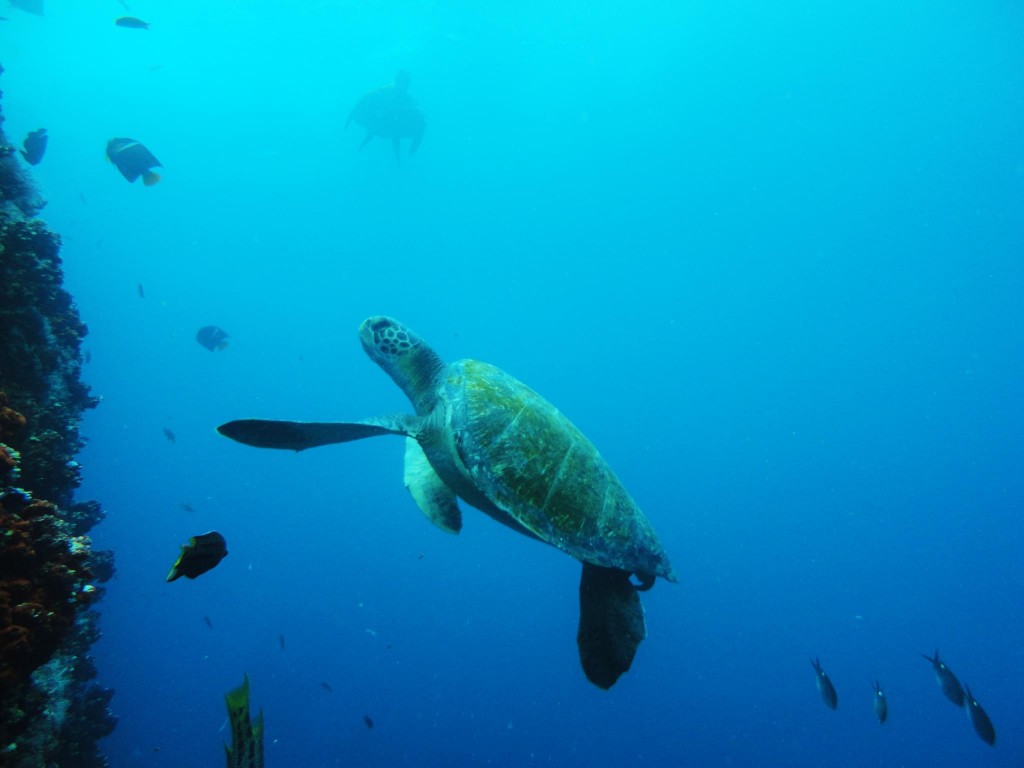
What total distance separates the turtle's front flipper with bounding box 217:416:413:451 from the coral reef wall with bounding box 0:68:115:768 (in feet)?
5.35

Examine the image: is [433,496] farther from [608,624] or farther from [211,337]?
[211,337]

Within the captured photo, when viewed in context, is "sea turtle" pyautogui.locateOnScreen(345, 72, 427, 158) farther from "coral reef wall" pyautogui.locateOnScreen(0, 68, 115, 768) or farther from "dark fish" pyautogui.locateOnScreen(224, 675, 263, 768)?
"dark fish" pyautogui.locateOnScreen(224, 675, 263, 768)

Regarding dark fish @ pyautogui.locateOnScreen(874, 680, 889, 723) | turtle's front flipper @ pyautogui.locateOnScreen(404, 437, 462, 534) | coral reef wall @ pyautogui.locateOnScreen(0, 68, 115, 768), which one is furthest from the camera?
dark fish @ pyautogui.locateOnScreen(874, 680, 889, 723)

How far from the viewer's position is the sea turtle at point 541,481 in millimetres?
3711

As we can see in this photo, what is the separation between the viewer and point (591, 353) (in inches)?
1983

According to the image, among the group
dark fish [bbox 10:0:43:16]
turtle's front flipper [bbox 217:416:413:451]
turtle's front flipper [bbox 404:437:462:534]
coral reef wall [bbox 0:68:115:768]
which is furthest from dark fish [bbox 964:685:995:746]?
dark fish [bbox 10:0:43:16]

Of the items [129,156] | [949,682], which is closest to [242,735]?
[129,156]

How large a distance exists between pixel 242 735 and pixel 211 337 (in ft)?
37.1

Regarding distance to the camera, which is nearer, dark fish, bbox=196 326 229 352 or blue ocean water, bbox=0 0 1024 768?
dark fish, bbox=196 326 229 352

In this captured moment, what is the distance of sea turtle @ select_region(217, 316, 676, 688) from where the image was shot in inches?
146

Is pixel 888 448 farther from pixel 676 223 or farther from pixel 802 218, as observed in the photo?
pixel 676 223

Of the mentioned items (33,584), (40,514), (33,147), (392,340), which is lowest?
(40,514)

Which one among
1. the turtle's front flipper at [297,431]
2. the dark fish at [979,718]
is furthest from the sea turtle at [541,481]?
the dark fish at [979,718]

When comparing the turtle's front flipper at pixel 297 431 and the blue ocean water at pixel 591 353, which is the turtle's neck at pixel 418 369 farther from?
the blue ocean water at pixel 591 353
